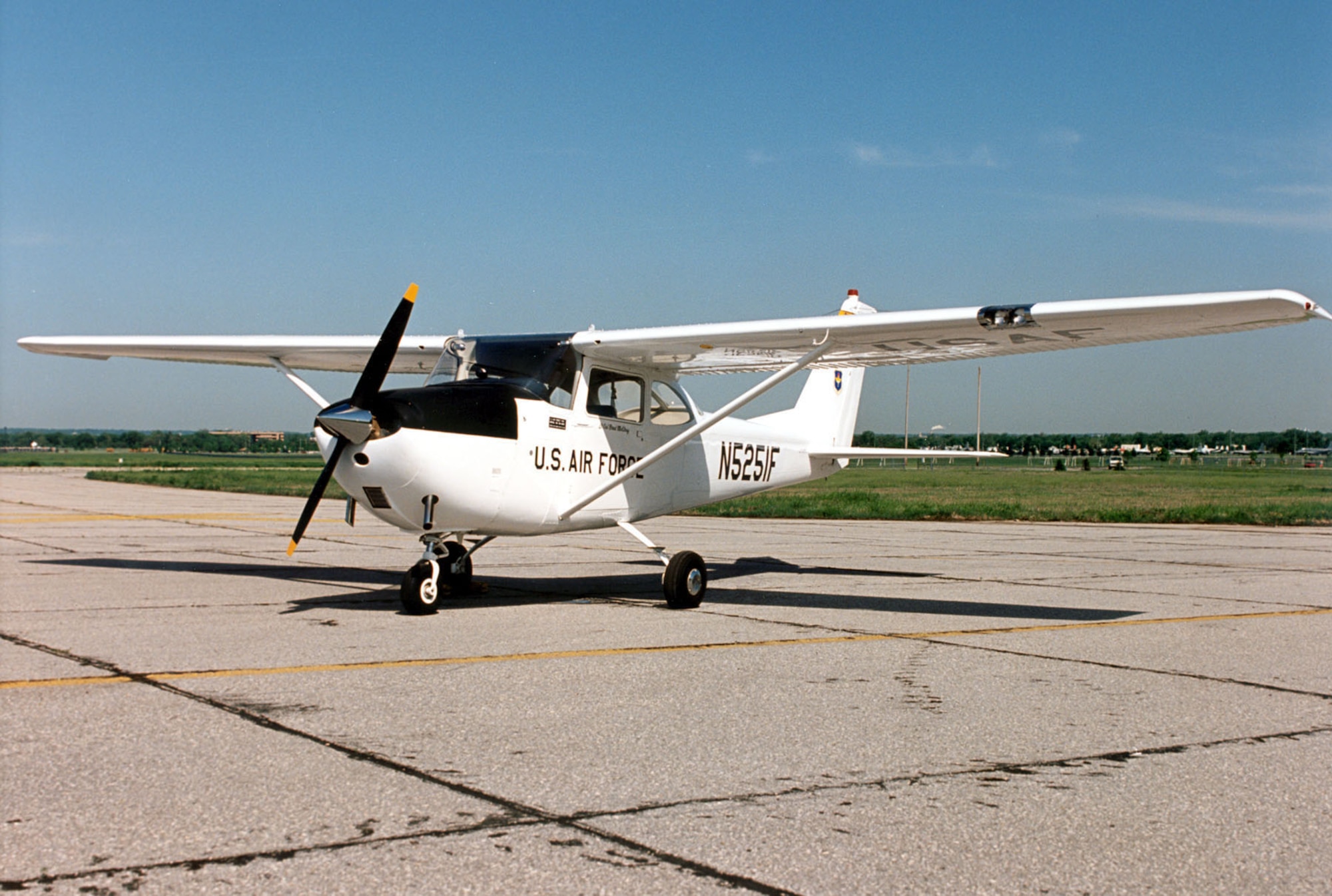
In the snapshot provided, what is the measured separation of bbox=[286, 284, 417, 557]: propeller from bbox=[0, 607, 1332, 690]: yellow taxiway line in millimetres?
1802

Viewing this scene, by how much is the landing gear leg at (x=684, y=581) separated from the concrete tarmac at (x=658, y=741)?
23 centimetres

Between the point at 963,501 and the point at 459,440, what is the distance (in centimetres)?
2615

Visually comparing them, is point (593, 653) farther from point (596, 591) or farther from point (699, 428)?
point (596, 591)

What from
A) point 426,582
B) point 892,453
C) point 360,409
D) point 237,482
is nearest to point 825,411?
point 892,453

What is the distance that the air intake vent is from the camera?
8742 millimetres

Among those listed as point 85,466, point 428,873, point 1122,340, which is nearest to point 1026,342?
point 1122,340

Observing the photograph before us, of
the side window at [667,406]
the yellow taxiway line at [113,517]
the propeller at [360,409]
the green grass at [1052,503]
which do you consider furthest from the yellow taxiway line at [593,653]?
the yellow taxiway line at [113,517]

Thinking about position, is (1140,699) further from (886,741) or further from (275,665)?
(275,665)

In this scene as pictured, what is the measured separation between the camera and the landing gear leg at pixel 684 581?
1012 centimetres

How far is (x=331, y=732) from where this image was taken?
515 cm

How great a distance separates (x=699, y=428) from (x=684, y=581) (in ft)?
4.72

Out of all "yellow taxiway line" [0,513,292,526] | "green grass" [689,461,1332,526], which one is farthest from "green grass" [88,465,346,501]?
"green grass" [689,461,1332,526]

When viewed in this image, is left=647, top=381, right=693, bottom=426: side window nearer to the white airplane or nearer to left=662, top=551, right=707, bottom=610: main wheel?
the white airplane

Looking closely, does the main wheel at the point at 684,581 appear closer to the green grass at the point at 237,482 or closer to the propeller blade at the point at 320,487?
the propeller blade at the point at 320,487
